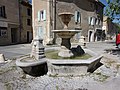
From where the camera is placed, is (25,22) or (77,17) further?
(25,22)

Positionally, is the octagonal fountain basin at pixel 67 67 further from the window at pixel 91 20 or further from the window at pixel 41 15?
the window at pixel 91 20

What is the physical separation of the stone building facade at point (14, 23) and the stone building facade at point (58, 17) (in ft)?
12.2

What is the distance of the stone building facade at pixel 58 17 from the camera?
704 inches

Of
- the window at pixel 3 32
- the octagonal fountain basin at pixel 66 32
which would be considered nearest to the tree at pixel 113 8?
the octagonal fountain basin at pixel 66 32

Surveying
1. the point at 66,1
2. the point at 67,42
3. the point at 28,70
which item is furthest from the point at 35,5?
the point at 28,70

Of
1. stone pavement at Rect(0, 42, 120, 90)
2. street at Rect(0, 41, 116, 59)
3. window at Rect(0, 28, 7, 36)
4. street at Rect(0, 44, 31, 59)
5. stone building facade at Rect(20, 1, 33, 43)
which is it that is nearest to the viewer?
stone pavement at Rect(0, 42, 120, 90)

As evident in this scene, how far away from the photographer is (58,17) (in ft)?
61.0

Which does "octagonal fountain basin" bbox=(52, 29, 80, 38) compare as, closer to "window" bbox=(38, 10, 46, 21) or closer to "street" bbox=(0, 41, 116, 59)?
"street" bbox=(0, 41, 116, 59)

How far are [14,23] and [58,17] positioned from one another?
7.65m

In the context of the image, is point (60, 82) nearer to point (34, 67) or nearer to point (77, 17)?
point (34, 67)

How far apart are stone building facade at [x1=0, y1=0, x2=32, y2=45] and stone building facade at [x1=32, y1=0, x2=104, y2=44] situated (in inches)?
146

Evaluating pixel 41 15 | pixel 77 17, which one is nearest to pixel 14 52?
pixel 41 15

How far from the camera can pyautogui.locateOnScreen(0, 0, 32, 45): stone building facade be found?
62.7 ft

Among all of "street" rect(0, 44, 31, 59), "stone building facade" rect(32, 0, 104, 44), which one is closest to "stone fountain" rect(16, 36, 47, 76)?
"street" rect(0, 44, 31, 59)
